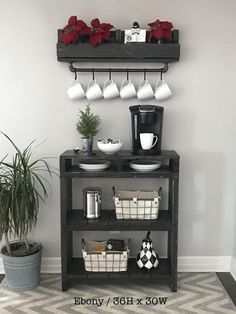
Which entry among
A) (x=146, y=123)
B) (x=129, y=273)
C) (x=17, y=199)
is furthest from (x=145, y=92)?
(x=129, y=273)

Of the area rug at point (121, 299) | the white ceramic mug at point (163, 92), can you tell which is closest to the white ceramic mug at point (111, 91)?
A: the white ceramic mug at point (163, 92)

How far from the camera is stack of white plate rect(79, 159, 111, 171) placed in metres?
2.55

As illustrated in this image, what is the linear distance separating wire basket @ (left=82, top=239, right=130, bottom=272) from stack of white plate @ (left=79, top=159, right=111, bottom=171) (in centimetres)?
58

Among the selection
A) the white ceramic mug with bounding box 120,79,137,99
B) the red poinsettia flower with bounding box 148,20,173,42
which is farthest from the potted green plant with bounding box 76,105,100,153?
the red poinsettia flower with bounding box 148,20,173,42

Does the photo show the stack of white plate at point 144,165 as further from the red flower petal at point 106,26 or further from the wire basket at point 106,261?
the red flower petal at point 106,26

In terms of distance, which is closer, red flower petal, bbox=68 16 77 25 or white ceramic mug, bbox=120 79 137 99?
red flower petal, bbox=68 16 77 25

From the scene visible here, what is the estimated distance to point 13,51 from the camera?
2.73 metres

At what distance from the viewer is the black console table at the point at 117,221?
2537 millimetres

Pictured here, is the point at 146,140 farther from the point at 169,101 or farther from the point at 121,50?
the point at 121,50

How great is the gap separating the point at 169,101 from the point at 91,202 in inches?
36.5

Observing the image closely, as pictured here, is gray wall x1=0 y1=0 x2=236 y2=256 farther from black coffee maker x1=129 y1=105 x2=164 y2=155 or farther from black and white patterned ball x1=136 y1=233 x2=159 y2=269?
black and white patterned ball x1=136 y1=233 x2=159 y2=269

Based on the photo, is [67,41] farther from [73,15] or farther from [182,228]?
[182,228]

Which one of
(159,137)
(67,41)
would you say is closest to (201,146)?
(159,137)

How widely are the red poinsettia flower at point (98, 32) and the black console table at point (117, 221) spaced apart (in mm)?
765
